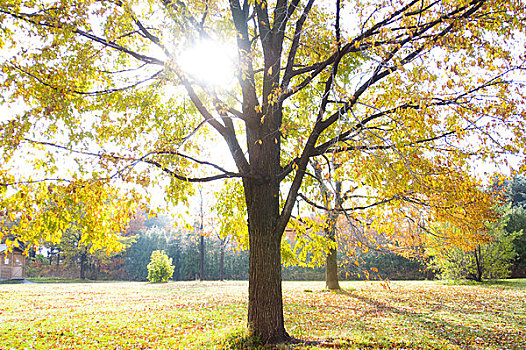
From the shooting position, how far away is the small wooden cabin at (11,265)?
28.9 m

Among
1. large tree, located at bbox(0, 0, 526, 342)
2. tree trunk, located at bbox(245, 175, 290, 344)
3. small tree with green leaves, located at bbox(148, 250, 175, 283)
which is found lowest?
small tree with green leaves, located at bbox(148, 250, 175, 283)

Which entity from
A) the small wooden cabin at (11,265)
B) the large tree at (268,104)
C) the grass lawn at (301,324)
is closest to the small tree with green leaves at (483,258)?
the grass lawn at (301,324)

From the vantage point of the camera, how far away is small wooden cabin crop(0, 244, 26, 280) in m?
28.9

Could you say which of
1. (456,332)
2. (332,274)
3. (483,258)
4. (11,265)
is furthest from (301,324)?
(11,265)

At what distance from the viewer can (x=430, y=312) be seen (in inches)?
390

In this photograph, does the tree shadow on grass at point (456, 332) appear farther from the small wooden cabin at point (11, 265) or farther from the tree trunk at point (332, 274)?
the small wooden cabin at point (11, 265)

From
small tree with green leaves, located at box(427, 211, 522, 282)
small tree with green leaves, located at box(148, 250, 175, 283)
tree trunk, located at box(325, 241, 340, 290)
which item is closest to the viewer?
tree trunk, located at box(325, 241, 340, 290)

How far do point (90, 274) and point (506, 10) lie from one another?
42.0 meters

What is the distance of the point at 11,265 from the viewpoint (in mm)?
29609

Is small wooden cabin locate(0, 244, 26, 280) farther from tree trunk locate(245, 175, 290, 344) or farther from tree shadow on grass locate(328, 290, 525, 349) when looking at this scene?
tree shadow on grass locate(328, 290, 525, 349)

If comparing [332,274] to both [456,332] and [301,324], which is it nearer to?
[301,324]

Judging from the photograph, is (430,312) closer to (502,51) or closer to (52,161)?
(502,51)

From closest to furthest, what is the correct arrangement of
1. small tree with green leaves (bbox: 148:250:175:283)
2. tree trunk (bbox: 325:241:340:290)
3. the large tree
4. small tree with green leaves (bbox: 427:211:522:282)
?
1. the large tree
2. tree trunk (bbox: 325:241:340:290)
3. small tree with green leaves (bbox: 427:211:522:282)
4. small tree with green leaves (bbox: 148:250:175:283)

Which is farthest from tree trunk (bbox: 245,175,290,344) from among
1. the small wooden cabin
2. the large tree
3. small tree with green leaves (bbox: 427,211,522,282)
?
the small wooden cabin
